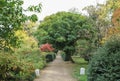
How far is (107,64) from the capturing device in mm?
9758

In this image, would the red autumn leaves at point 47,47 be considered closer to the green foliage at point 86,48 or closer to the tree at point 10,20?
the green foliage at point 86,48

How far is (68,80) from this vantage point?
2048 centimetres

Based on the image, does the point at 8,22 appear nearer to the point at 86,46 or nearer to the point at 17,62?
the point at 17,62

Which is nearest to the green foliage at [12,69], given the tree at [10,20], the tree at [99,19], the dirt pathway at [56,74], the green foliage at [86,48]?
the dirt pathway at [56,74]

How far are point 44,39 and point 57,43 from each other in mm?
1918

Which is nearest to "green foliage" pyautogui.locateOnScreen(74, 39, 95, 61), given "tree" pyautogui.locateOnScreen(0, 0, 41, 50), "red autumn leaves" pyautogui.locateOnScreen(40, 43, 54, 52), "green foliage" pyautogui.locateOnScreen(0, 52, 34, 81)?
"red autumn leaves" pyautogui.locateOnScreen(40, 43, 54, 52)

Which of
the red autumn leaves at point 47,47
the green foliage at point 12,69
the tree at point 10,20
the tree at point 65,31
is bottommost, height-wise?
the green foliage at point 12,69

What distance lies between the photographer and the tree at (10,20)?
6.84m

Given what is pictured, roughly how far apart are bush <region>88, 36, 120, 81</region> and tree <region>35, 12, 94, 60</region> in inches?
1065

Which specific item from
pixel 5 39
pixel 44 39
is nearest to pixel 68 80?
pixel 5 39

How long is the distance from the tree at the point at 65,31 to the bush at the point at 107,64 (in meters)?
27.1

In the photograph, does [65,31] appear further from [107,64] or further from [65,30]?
[107,64]

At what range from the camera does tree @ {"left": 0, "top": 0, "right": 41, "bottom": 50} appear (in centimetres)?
684

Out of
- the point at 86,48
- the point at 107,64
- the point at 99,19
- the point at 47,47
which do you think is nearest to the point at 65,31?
the point at 47,47
